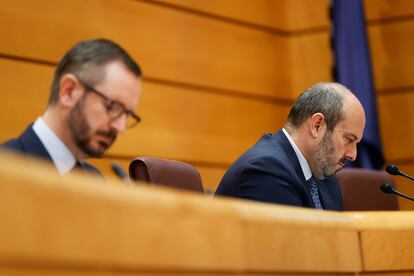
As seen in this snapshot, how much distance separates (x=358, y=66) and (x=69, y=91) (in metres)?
3.51

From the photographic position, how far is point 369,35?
542 centimetres

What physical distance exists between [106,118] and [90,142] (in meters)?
0.08

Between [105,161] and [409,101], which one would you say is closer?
[105,161]

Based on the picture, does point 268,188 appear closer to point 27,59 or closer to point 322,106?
point 322,106

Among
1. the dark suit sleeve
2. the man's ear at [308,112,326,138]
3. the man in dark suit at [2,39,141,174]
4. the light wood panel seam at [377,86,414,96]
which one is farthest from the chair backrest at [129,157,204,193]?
the light wood panel seam at [377,86,414,96]

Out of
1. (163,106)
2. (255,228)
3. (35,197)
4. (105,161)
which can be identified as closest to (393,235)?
(255,228)

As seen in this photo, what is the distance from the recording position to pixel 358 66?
5168 millimetres

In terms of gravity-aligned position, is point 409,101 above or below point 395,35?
below

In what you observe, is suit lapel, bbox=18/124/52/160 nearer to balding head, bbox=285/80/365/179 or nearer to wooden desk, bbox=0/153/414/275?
wooden desk, bbox=0/153/414/275

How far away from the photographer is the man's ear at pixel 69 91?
199cm

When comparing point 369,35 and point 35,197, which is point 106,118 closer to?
point 35,197

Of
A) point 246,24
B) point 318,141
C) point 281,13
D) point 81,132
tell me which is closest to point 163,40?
point 246,24

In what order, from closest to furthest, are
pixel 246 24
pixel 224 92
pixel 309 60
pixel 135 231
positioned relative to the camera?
1. pixel 135 231
2. pixel 224 92
3. pixel 246 24
4. pixel 309 60

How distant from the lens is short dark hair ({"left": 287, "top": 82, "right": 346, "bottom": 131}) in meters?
3.02
